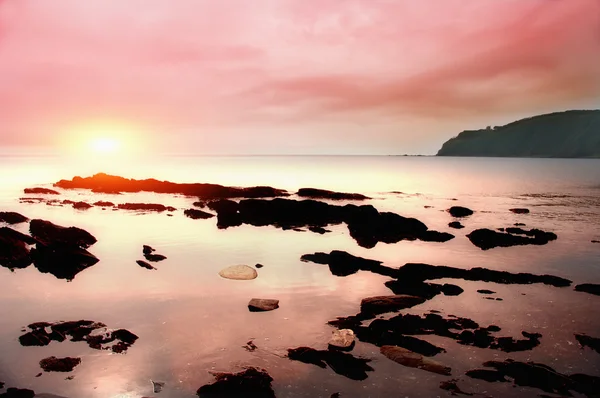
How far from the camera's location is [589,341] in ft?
45.8

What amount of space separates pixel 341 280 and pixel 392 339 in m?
7.51

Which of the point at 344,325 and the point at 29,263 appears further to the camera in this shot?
the point at 29,263

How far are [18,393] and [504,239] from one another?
3175cm

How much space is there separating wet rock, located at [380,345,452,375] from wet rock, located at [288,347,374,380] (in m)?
0.80

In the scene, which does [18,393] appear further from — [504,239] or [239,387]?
[504,239]

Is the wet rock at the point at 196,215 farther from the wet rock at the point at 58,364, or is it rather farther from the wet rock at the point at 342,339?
the wet rock at the point at 342,339

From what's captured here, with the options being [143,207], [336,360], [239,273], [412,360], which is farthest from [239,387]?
[143,207]

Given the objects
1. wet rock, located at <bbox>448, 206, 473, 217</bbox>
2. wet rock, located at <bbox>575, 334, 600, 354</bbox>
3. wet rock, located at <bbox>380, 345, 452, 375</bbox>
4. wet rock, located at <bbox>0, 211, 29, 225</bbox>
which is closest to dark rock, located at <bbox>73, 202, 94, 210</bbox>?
wet rock, located at <bbox>0, 211, 29, 225</bbox>

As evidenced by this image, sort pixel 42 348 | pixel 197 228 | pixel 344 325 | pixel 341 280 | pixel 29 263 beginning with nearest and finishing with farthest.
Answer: pixel 42 348 < pixel 344 325 < pixel 341 280 < pixel 29 263 < pixel 197 228

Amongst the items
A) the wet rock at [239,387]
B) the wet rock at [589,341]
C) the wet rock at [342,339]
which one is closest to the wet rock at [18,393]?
the wet rock at [239,387]

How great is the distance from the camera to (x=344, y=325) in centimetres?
1512

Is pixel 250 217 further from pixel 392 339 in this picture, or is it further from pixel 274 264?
pixel 392 339

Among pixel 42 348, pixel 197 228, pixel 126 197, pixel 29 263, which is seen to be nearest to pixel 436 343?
pixel 42 348

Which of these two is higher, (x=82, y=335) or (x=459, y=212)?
(x=459, y=212)
